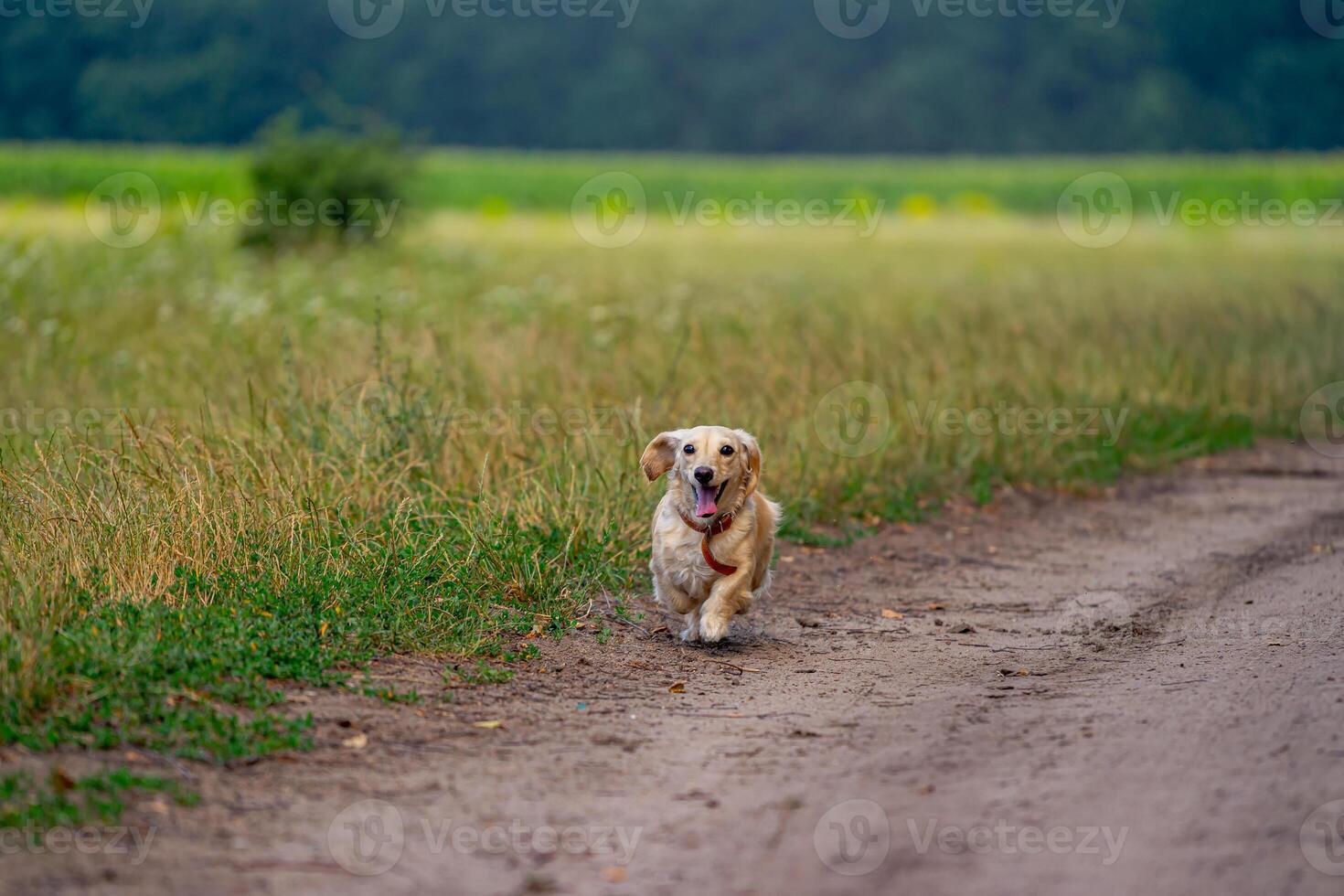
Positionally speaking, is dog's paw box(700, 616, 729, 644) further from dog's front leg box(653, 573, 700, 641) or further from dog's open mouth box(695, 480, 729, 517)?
dog's open mouth box(695, 480, 729, 517)

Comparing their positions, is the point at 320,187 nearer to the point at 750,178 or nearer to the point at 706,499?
the point at 706,499

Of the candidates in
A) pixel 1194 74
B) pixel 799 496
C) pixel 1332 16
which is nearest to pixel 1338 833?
pixel 799 496

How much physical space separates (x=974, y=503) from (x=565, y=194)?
38347 mm

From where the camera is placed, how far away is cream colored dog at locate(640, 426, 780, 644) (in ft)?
20.1

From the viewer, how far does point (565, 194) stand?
46781 mm

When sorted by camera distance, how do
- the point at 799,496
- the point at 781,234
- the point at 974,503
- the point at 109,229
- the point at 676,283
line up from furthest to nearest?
the point at 781,234, the point at 109,229, the point at 676,283, the point at 974,503, the point at 799,496

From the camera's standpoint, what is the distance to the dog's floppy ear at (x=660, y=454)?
637 centimetres

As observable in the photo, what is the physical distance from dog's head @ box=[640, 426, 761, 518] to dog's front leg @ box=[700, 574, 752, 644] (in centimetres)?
32

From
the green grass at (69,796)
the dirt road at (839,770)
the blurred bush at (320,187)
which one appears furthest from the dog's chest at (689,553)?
the blurred bush at (320,187)

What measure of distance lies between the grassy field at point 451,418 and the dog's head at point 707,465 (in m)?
0.87

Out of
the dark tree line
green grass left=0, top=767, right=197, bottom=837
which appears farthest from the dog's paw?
the dark tree line

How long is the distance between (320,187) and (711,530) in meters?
16.3

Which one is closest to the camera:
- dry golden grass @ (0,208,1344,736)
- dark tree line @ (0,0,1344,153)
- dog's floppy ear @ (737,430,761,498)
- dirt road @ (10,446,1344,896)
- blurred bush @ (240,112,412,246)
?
dirt road @ (10,446,1344,896)

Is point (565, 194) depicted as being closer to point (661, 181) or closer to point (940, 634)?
point (661, 181)
